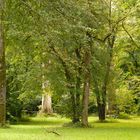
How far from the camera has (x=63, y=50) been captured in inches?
805

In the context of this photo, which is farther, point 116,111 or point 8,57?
point 116,111

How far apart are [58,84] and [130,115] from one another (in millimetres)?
24546

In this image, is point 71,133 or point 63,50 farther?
point 71,133

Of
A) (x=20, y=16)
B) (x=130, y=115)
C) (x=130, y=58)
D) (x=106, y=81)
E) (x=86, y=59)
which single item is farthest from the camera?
(x=130, y=58)

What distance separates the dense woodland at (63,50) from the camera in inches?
448

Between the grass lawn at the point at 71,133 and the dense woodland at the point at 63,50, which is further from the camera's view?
the grass lawn at the point at 71,133

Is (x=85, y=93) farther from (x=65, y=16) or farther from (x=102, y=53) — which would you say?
(x=65, y=16)

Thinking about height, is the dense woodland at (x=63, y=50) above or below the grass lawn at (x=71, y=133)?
above

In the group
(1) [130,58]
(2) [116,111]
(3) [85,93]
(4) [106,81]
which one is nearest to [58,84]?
(3) [85,93]

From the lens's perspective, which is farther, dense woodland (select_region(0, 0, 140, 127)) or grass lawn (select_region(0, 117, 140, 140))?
grass lawn (select_region(0, 117, 140, 140))

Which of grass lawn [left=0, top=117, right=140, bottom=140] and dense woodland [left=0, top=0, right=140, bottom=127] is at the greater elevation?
dense woodland [left=0, top=0, right=140, bottom=127]

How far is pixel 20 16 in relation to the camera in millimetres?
12164

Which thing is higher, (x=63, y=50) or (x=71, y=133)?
(x=63, y=50)

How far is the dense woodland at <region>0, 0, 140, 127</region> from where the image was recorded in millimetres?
11375
